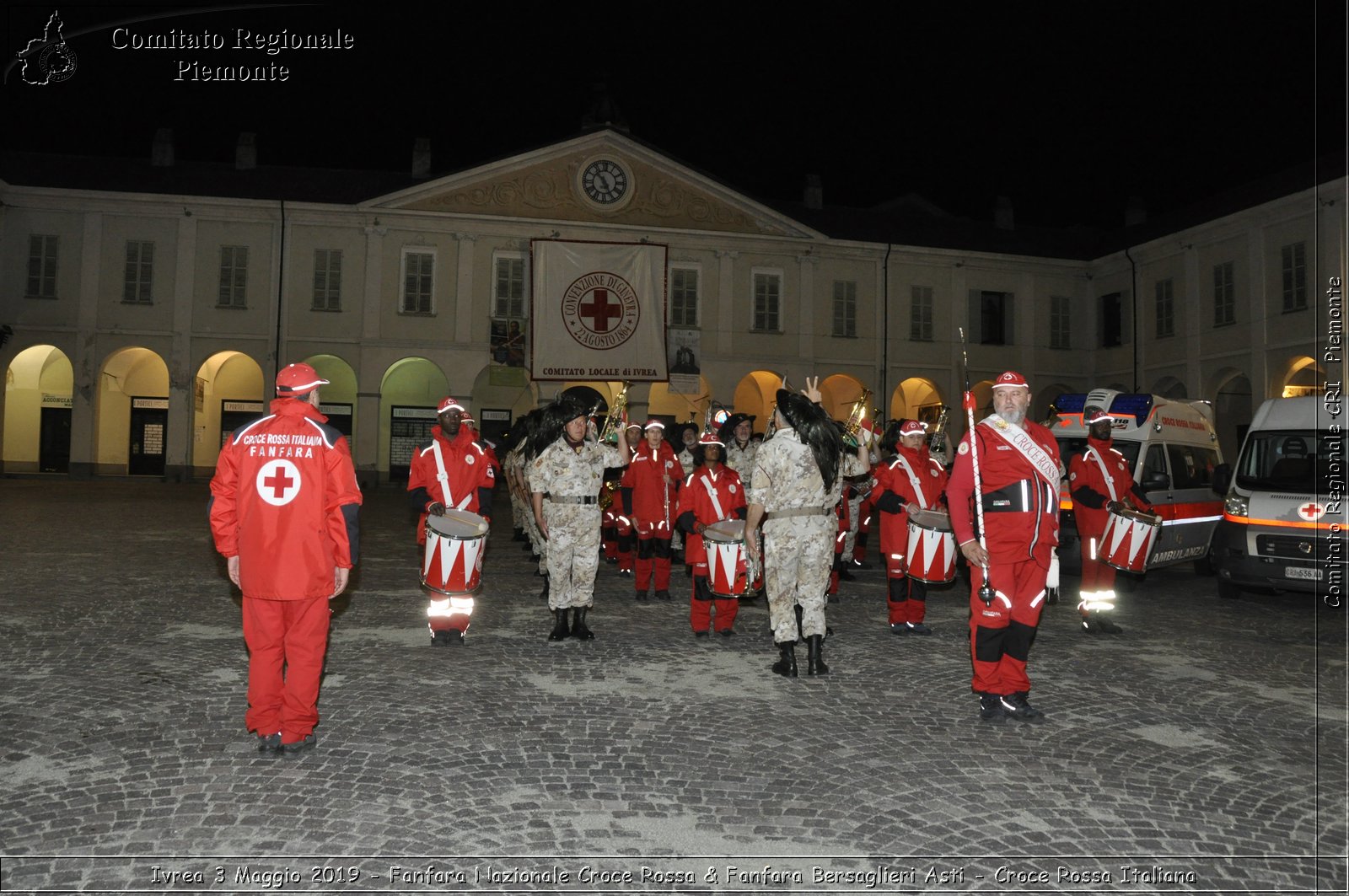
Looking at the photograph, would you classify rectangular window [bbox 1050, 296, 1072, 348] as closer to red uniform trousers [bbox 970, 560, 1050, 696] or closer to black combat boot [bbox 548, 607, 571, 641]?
black combat boot [bbox 548, 607, 571, 641]

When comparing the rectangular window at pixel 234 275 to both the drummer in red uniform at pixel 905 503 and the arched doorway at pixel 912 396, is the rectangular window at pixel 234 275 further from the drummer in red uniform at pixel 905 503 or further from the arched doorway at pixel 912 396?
the drummer in red uniform at pixel 905 503

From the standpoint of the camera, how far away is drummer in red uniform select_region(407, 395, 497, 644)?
7539 millimetres

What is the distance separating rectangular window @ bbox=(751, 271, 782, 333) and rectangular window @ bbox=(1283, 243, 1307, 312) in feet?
51.7

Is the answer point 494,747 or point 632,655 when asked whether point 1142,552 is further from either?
point 494,747

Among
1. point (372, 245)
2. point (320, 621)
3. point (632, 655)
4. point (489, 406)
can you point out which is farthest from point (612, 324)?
point (320, 621)

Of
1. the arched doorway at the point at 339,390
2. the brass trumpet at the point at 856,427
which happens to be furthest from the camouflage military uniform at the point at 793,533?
the arched doorway at the point at 339,390

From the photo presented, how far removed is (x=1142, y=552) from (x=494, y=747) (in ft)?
21.5

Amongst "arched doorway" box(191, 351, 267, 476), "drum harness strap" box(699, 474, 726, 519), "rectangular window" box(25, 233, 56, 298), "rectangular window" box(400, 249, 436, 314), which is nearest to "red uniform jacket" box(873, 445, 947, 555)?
"drum harness strap" box(699, 474, 726, 519)

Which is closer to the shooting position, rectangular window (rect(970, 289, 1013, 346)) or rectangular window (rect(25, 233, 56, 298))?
rectangular window (rect(25, 233, 56, 298))

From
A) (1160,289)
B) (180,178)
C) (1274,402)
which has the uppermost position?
(180,178)

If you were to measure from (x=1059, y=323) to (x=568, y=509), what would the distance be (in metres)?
33.8

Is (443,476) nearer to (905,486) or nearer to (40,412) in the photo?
(905,486)

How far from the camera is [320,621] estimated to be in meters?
4.79

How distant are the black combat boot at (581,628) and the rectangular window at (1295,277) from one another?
2627 centimetres
